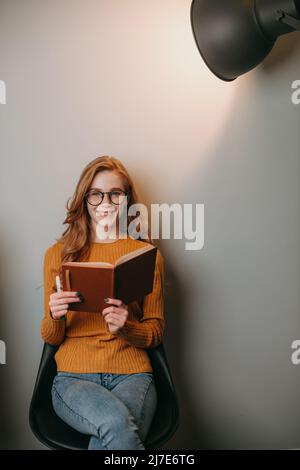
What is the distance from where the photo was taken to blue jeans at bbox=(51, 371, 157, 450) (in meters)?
1.28

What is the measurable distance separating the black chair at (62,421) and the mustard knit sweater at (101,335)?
0.05 m

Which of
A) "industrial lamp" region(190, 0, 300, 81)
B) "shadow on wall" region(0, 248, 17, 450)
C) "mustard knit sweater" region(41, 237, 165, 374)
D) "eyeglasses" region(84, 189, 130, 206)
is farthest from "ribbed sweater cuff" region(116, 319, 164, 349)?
"industrial lamp" region(190, 0, 300, 81)

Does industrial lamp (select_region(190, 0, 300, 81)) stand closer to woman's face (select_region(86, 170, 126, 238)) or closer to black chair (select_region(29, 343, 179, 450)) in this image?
woman's face (select_region(86, 170, 126, 238))

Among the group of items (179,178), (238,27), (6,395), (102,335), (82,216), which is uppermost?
(238,27)

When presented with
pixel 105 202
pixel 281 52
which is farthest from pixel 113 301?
pixel 281 52

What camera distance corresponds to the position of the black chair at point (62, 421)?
1.36 metres

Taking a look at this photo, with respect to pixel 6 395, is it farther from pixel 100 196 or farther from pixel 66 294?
pixel 100 196

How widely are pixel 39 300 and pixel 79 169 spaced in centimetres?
52

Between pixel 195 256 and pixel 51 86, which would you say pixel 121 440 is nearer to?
pixel 195 256

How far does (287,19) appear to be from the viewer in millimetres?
1470

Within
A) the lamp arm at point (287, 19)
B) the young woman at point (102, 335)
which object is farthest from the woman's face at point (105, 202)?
the lamp arm at point (287, 19)

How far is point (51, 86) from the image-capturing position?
1.79m

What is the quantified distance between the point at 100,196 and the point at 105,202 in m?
0.03

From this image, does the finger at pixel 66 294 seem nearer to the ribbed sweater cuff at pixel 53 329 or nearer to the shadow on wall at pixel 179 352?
the ribbed sweater cuff at pixel 53 329
